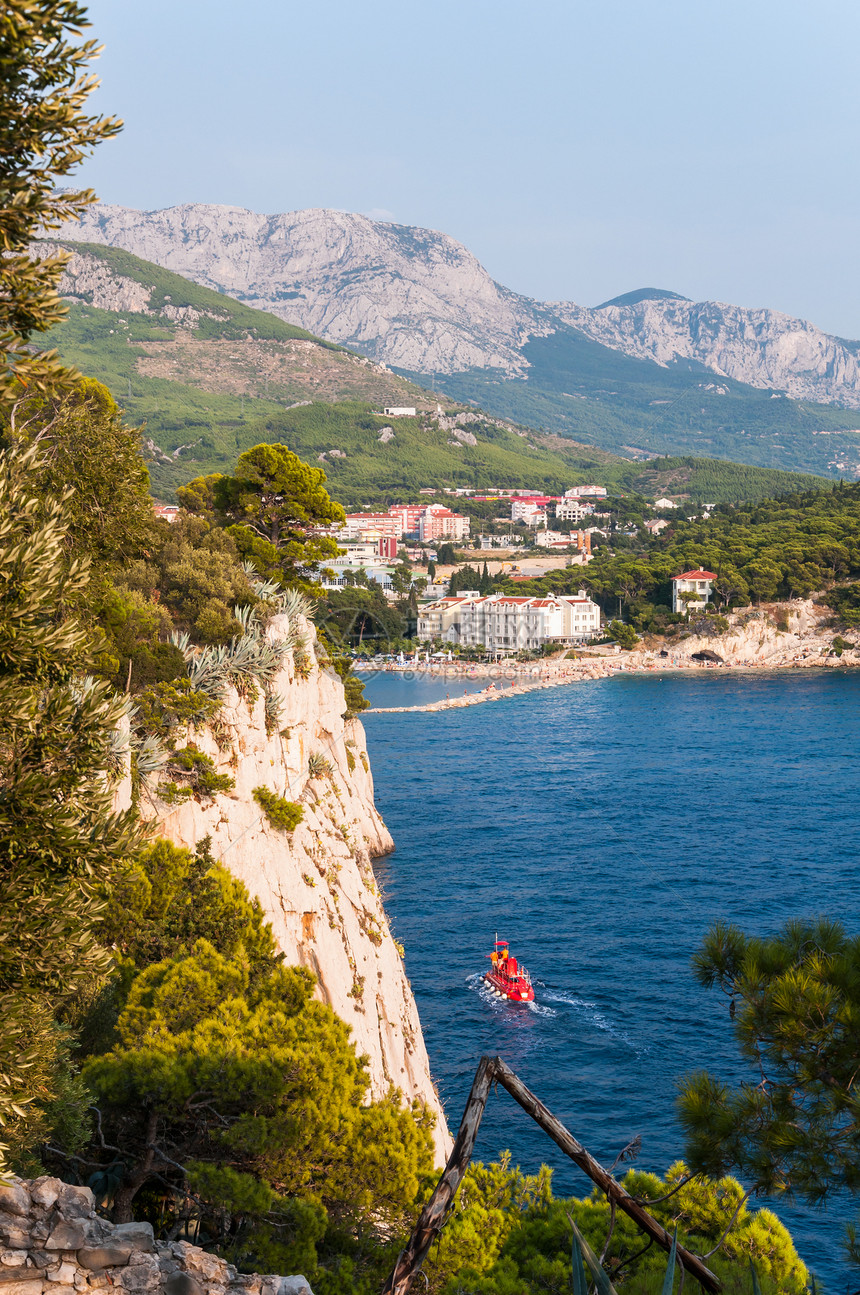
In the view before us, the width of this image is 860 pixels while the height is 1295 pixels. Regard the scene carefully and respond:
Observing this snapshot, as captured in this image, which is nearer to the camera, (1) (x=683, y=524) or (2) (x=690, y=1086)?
(2) (x=690, y=1086)

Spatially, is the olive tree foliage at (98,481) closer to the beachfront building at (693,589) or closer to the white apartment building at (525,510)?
the beachfront building at (693,589)

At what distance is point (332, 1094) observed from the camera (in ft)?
29.4

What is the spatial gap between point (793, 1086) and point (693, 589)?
90.1m

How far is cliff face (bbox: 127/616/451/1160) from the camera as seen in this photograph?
1431 cm

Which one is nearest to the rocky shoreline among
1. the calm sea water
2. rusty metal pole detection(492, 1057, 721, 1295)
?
the calm sea water

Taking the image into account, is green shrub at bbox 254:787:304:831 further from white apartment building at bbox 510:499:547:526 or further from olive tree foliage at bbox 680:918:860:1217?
white apartment building at bbox 510:499:547:526

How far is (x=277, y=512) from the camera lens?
25484mm

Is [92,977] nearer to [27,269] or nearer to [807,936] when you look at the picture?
[27,269]

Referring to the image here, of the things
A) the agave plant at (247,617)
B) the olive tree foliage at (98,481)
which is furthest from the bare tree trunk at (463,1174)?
the agave plant at (247,617)

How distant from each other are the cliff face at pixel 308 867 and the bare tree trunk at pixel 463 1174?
7.93 meters

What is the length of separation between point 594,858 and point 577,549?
350ft

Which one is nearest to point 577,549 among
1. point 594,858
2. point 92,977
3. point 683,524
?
point 683,524

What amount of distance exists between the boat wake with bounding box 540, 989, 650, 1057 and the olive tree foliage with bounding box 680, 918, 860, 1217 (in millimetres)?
17618

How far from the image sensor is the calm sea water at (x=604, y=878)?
2147cm
